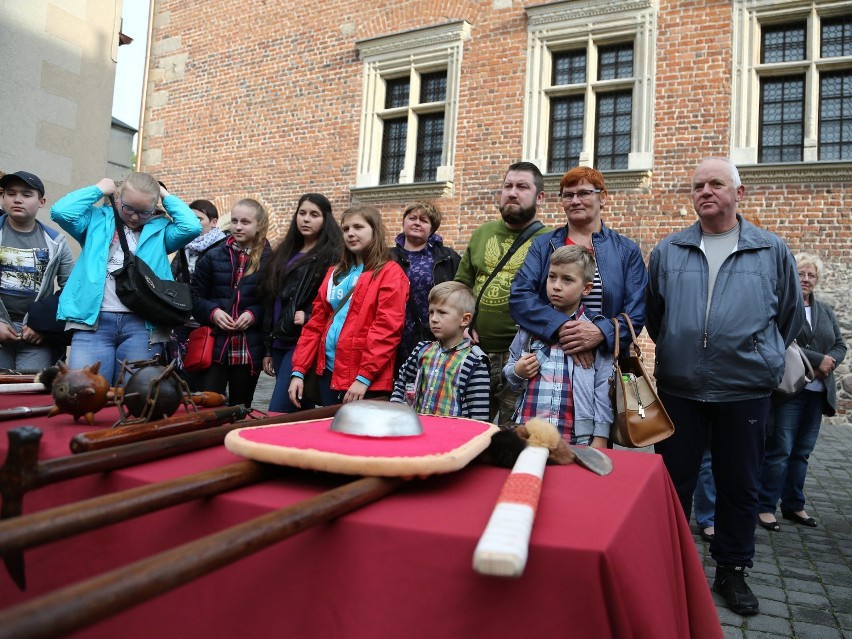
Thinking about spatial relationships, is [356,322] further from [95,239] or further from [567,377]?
[95,239]

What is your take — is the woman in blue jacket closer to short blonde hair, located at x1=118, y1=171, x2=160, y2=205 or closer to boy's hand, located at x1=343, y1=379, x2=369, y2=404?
boy's hand, located at x1=343, y1=379, x2=369, y2=404

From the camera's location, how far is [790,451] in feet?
13.5

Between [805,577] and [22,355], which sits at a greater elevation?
[22,355]

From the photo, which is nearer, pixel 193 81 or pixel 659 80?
pixel 659 80

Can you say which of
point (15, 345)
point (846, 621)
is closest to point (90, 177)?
point (15, 345)

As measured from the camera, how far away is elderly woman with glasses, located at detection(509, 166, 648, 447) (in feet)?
9.11

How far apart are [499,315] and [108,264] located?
201 cm

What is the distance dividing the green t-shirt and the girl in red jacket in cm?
47

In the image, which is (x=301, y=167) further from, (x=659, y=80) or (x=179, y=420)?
(x=179, y=420)

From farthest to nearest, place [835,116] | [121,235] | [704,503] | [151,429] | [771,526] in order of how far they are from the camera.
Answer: [835,116]
[771,526]
[704,503]
[121,235]
[151,429]

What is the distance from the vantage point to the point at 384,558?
41.2 inches

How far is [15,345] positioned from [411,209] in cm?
242

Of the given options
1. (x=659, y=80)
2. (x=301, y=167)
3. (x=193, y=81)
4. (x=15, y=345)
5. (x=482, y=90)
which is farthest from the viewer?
(x=193, y=81)

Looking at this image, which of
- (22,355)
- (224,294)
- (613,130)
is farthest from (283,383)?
(613,130)
